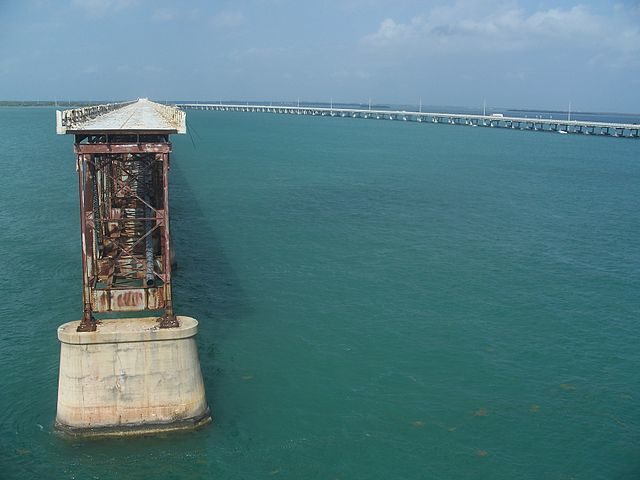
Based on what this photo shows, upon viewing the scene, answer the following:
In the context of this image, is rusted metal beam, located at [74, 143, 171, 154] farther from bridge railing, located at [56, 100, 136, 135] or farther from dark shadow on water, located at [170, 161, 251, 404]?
dark shadow on water, located at [170, 161, 251, 404]

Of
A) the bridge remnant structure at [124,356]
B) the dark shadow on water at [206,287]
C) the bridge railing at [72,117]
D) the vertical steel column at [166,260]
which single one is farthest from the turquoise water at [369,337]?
the bridge railing at [72,117]

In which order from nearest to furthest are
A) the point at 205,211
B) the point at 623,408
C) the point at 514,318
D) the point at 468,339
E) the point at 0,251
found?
the point at 623,408
the point at 468,339
the point at 514,318
the point at 0,251
the point at 205,211

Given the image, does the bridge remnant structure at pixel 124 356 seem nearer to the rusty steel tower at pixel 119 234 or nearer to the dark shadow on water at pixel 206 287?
the rusty steel tower at pixel 119 234

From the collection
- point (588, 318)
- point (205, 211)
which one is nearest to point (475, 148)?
point (205, 211)

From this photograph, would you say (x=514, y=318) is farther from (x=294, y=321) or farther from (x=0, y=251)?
(x=0, y=251)

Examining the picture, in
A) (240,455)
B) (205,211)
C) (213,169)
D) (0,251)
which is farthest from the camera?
(213,169)

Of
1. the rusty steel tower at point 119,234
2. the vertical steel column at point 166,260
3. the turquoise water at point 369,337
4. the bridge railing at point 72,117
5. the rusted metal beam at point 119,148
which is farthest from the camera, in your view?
the bridge railing at point 72,117

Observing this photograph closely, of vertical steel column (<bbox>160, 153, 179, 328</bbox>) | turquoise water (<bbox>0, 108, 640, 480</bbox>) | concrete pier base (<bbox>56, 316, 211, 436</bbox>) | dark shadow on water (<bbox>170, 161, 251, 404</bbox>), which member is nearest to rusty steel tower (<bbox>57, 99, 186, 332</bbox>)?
vertical steel column (<bbox>160, 153, 179, 328</bbox>)
